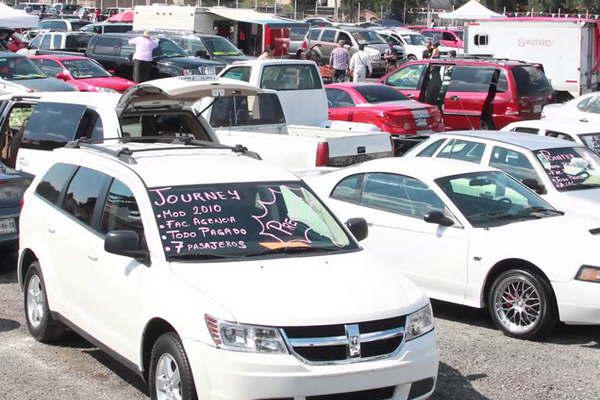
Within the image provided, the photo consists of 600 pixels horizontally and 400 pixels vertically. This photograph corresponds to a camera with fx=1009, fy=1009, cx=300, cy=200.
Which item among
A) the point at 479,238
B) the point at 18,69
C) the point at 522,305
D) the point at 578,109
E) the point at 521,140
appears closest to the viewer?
the point at 522,305

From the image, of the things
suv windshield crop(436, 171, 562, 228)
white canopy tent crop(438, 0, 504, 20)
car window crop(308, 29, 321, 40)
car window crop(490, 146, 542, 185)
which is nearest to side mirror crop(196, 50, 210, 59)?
car window crop(308, 29, 321, 40)

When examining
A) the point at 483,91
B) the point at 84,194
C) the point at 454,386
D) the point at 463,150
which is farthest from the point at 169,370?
the point at 483,91

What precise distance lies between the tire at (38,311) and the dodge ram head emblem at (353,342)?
9.89ft

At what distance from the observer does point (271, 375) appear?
17.7ft

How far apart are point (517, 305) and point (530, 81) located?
12.1 m

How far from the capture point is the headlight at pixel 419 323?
5.89 m

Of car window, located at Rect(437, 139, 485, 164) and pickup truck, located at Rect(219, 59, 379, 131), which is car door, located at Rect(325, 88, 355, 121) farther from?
car window, located at Rect(437, 139, 485, 164)

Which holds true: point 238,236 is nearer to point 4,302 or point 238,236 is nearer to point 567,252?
point 567,252

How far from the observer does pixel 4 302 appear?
9.45 metres

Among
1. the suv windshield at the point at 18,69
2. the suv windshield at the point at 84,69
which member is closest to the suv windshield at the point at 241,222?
the suv windshield at the point at 18,69

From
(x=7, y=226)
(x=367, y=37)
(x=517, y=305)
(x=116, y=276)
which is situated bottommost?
(x=517, y=305)

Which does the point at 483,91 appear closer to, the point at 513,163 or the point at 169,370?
the point at 513,163

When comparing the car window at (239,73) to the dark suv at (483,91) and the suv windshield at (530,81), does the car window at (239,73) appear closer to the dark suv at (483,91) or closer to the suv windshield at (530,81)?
the dark suv at (483,91)

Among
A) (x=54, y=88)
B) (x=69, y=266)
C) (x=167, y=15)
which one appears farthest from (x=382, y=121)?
(x=167, y=15)
